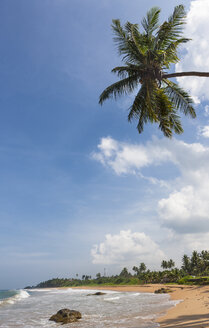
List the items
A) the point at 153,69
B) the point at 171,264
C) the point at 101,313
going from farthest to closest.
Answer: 1. the point at 171,264
2. the point at 101,313
3. the point at 153,69

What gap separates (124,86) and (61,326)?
13393mm

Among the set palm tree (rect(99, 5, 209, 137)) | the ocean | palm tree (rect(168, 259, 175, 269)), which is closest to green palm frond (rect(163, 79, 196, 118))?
palm tree (rect(99, 5, 209, 137))

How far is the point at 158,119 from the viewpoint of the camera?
12.4 m

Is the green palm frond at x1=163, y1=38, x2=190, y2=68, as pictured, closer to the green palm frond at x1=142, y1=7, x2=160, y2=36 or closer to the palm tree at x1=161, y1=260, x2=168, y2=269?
the green palm frond at x1=142, y1=7, x2=160, y2=36

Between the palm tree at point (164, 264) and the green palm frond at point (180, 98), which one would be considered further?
the palm tree at point (164, 264)

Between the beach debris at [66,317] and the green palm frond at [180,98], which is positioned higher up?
the green palm frond at [180,98]

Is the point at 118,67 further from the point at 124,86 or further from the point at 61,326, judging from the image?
Answer: the point at 61,326

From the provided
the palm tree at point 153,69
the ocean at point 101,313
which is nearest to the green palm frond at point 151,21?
the palm tree at point 153,69

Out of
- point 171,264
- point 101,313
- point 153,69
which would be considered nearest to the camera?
point 153,69

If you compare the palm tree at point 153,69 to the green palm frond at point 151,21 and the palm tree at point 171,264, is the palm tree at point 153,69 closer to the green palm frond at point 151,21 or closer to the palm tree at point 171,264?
the green palm frond at point 151,21

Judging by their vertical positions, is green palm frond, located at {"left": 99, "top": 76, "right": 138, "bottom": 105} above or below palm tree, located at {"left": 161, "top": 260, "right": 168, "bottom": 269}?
above

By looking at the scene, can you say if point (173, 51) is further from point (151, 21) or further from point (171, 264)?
point (171, 264)

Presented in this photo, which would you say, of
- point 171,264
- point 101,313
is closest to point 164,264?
point 171,264

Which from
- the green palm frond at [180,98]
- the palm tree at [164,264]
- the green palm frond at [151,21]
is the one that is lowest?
the palm tree at [164,264]
